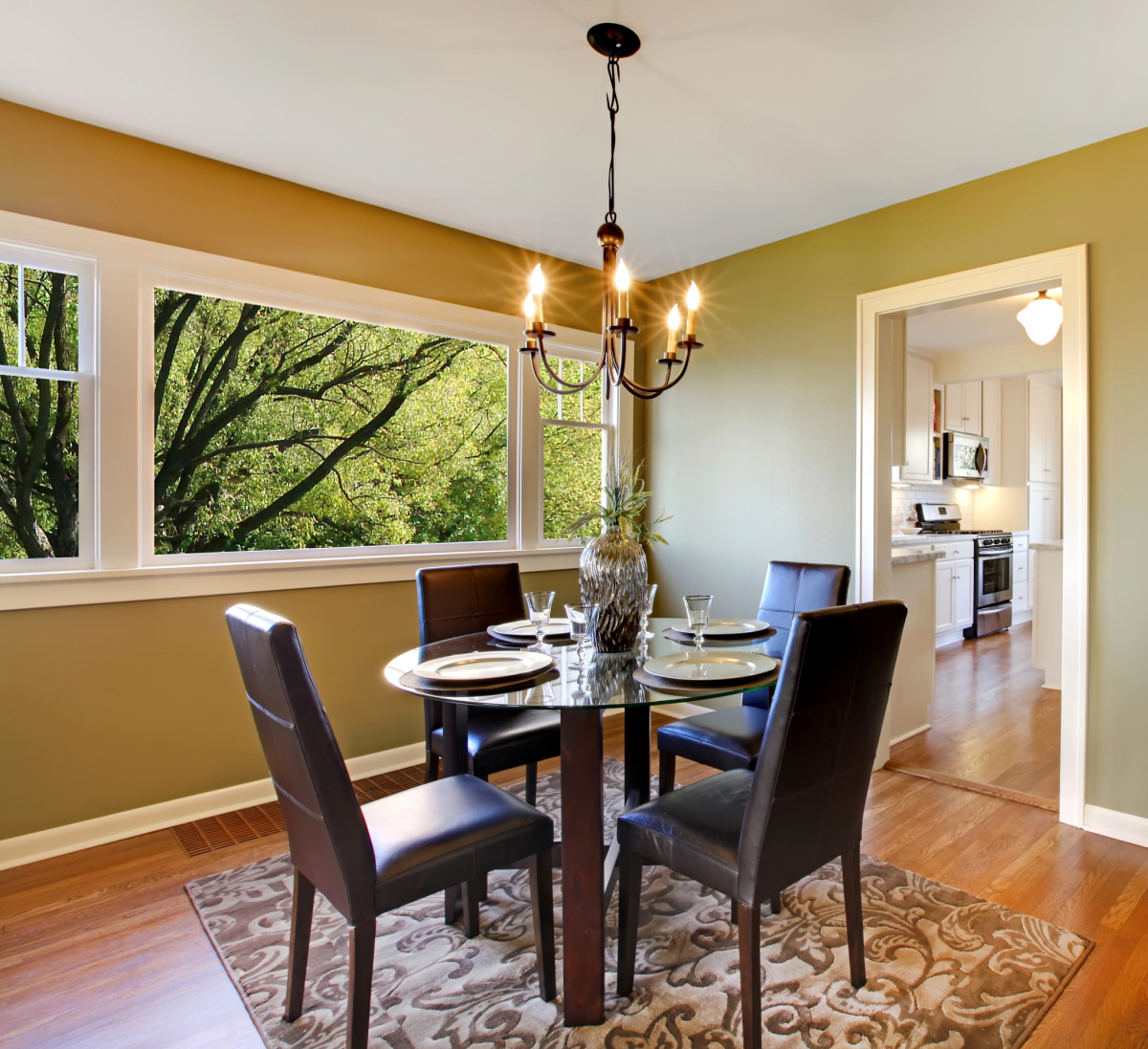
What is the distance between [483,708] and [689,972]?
98 centimetres

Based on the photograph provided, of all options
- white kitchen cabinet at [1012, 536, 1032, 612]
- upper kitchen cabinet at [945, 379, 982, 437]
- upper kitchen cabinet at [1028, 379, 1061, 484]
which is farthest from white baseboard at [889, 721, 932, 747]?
upper kitchen cabinet at [1028, 379, 1061, 484]

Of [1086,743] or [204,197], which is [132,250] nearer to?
[204,197]

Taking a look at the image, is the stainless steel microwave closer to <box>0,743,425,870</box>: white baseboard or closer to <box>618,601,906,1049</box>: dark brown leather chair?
<box>618,601,906,1049</box>: dark brown leather chair

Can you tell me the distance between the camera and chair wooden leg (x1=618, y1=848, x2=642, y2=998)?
174 cm

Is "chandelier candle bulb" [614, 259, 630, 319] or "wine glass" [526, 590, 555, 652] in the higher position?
"chandelier candle bulb" [614, 259, 630, 319]

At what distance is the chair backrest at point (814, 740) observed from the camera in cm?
144

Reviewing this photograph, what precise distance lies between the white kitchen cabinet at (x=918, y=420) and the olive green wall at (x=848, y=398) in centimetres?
273

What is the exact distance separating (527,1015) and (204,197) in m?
3.01

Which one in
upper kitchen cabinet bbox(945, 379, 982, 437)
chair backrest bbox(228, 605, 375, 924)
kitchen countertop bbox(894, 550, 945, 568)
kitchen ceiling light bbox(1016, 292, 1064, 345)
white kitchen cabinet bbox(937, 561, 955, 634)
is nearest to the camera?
chair backrest bbox(228, 605, 375, 924)

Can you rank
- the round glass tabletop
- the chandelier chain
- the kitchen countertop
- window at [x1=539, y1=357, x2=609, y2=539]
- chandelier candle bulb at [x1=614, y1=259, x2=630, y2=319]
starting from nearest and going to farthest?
the round glass tabletop < chandelier candle bulb at [x1=614, y1=259, x2=630, y2=319] < the chandelier chain < the kitchen countertop < window at [x1=539, y1=357, x2=609, y2=539]

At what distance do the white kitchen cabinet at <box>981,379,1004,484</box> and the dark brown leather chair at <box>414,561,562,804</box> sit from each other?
617 centimetres

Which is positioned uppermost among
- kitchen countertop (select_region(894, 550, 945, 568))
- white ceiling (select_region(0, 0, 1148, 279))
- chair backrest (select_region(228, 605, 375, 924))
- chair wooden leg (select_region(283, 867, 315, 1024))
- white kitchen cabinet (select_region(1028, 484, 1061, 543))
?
white ceiling (select_region(0, 0, 1148, 279))

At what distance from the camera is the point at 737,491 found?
3.93m

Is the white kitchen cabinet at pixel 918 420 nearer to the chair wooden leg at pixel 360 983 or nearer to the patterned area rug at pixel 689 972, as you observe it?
the patterned area rug at pixel 689 972
